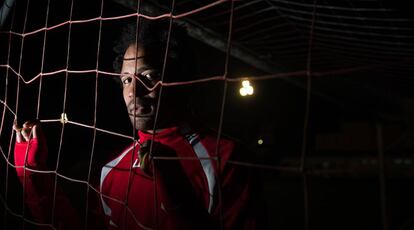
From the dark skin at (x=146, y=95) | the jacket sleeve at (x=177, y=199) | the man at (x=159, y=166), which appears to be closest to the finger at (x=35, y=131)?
the man at (x=159, y=166)

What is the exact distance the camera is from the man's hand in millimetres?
1133

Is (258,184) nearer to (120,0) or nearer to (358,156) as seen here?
(120,0)

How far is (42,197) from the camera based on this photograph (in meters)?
1.11

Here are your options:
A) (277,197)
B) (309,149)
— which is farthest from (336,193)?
(309,149)

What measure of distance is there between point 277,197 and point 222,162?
12.1 feet

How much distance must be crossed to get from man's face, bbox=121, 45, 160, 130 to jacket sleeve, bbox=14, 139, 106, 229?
34cm

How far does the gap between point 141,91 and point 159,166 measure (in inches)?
10.1

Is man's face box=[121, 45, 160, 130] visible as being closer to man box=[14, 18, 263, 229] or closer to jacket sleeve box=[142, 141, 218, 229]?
man box=[14, 18, 263, 229]

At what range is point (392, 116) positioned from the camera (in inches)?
93.4

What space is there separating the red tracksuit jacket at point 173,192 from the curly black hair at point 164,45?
0.59 feet

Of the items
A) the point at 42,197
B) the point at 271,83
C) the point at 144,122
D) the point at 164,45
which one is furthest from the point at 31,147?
the point at 271,83

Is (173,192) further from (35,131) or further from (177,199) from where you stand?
(35,131)

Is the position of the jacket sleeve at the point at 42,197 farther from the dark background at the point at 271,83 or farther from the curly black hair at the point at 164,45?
the curly black hair at the point at 164,45

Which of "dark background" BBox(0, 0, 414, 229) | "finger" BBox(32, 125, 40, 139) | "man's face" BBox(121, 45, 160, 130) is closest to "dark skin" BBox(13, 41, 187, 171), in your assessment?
"man's face" BBox(121, 45, 160, 130)
